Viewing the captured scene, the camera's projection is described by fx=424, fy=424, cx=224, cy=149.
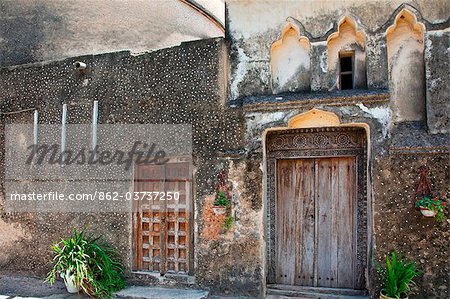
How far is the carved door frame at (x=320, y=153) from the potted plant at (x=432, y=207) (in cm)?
83

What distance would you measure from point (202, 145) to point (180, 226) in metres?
1.37

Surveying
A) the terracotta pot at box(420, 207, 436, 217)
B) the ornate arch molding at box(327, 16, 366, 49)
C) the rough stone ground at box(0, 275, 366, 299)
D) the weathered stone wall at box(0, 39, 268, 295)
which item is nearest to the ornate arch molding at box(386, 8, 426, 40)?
the ornate arch molding at box(327, 16, 366, 49)

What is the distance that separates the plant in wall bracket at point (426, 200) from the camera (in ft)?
17.3

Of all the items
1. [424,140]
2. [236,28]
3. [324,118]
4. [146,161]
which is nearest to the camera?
[424,140]

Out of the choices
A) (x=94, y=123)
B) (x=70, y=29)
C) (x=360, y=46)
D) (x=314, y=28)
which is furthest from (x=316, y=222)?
(x=70, y=29)

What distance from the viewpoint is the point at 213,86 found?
6500mm

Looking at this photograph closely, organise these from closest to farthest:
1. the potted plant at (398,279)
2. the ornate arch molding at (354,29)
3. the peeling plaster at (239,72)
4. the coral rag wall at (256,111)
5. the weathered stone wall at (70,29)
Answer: the potted plant at (398,279)
the coral rag wall at (256,111)
the ornate arch molding at (354,29)
the peeling plaster at (239,72)
the weathered stone wall at (70,29)

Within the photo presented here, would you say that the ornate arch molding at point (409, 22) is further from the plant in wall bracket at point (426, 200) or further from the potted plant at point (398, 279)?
the potted plant at point (398, 279)

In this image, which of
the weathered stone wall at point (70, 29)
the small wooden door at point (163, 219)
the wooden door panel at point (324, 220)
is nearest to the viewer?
the wooden door panel at point (324, 220)

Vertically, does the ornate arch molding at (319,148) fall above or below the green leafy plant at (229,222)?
above

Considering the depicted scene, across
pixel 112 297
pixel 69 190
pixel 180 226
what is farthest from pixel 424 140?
pixel 69 190

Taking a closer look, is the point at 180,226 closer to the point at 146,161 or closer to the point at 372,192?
the point at 146,161

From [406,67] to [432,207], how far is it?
1941 mm

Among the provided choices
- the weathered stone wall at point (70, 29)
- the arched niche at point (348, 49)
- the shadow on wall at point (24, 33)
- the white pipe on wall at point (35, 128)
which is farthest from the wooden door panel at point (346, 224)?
the shadow on wall at point (24, 33)
